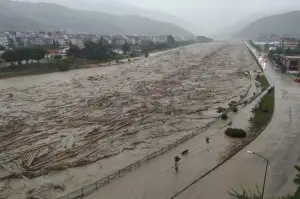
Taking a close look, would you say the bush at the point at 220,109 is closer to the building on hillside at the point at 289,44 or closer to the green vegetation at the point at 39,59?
the green vegetation at the point at 39,59

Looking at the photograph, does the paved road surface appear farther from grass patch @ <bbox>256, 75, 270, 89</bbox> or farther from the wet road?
grass patch @ <bbox>256, 75, 270, 89</bbox>

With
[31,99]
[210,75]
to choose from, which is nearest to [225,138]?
[31,99]

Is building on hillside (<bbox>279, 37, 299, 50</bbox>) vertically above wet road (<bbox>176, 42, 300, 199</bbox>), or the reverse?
building on hillside (<bbox>279, 37, 299, 50</bbox>)

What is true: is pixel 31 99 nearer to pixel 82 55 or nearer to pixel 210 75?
pixel 210 75

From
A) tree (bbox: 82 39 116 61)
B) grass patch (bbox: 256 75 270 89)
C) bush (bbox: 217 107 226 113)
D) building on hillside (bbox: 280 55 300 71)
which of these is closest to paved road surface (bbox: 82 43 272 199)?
bush (bbox: 217 107 226 113)

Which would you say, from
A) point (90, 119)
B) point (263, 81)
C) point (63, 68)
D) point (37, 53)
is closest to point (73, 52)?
point (37, 53)

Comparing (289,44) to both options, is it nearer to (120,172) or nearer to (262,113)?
(262,113)
